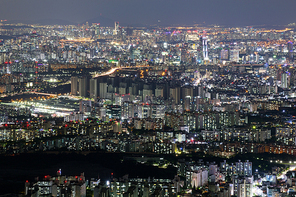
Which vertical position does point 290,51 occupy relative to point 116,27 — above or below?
below

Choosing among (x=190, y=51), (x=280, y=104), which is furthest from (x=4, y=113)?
(x=190, y=51)

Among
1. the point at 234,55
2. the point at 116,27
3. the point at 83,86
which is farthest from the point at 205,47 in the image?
the point at 83,86

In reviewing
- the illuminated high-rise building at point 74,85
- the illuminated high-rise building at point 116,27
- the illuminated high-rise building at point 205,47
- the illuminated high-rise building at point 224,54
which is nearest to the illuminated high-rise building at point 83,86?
the illuminated high-rise building at point 74,85

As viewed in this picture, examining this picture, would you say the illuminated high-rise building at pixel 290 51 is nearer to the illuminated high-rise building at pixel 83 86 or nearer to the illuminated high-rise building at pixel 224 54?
the illuminated high-rise building at pixel 224 54

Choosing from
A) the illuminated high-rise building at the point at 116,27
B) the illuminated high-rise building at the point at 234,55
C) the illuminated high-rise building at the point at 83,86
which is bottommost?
the illuminated high-rise building at the point at 83,86

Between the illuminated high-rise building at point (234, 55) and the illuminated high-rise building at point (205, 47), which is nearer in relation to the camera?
the illuminated high-rise building at point (234, 55)

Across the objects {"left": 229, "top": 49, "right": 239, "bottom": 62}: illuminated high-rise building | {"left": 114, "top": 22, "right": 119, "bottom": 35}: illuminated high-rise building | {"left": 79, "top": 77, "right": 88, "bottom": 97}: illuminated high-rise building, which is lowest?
{"left": 79, "top": 77, "right": 88, "bottom": 97}: illuminated high-rise building

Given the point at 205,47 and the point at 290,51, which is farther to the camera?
the point at 205,47

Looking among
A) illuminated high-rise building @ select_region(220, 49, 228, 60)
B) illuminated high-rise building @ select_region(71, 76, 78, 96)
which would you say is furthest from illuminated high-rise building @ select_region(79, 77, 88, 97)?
illuminated high-rise building @ select_region(220, 49, 228, 60)

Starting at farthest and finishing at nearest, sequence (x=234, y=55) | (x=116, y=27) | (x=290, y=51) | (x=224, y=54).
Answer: (x=116, y=27), (x=290, y=51), (x=224, y=54), (x=234, y=55)

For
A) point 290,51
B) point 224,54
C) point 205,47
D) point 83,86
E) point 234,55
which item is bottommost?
point 83,86

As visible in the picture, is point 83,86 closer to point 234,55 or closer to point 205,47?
point 234,55

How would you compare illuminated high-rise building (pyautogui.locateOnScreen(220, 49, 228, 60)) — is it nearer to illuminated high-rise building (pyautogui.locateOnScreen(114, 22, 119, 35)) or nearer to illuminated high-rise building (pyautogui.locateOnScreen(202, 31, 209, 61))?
illuminated high-rise building (pyautogui.locateOnScreen(202, 31, 209, 61))
